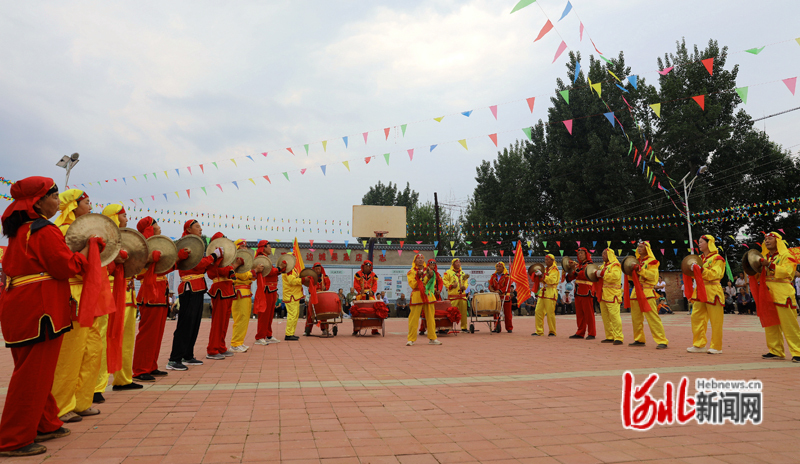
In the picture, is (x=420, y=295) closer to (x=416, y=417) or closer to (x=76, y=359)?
(x=416, y=417)

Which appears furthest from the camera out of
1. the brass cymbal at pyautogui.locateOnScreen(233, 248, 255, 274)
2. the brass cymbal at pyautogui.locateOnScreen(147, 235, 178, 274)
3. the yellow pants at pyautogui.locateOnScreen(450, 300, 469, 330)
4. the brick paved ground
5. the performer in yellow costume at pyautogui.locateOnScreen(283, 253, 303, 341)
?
the yellow pants at pyautogui.locateOnScreen(450, 300, 469, 330)

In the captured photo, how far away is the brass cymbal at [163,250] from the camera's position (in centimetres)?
Answer: 617

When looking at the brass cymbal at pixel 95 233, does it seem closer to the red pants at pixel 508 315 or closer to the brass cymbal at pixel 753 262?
the brass cymbal at pixel 753 262

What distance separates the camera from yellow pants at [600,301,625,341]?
1116 cm

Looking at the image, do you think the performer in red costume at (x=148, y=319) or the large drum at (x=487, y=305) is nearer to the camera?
the performer in red costume at (x=148, y=319)

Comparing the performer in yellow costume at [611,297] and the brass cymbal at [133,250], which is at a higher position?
the brass cymbal at [133,250]

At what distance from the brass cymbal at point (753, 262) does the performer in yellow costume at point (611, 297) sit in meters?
2.92

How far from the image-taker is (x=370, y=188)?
6166 cm

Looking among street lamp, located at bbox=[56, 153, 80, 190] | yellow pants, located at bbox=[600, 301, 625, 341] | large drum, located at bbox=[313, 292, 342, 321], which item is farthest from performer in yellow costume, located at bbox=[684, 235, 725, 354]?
street lamp, located at bbox=[56, 153, 80, 190]

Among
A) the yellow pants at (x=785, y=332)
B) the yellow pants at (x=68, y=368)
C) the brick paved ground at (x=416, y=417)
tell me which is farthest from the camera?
the yellow pants at (x=785, y=332)

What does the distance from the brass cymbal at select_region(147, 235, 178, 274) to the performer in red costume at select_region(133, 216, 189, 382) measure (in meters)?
0.12

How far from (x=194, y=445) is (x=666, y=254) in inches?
1519

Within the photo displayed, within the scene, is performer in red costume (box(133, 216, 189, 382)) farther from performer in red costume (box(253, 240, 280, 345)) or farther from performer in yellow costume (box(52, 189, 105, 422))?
performer in red costume (box(253, 240, 280, 345))

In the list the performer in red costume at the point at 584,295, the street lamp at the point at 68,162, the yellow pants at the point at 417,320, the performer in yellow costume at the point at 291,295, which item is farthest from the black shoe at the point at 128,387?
the street lamp at the point at 68,162
